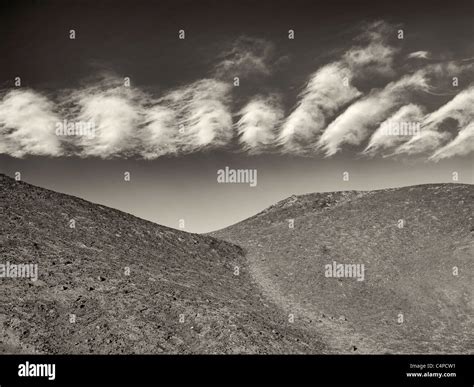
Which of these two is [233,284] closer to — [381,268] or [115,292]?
[115,292]

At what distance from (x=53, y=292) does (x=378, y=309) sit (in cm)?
1695

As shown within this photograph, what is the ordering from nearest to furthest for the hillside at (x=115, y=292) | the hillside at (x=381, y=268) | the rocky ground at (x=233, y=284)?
the hillside at (x=115, y=292) < the rocky ground at (x=233, y=284) < the hillside at (x=381, y=268)

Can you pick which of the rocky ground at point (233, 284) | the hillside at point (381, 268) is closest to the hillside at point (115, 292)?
the rocky ground at point (233, 284)

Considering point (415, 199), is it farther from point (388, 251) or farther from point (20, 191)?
point (20, 191)

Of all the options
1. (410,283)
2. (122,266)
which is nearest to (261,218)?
(410,283)

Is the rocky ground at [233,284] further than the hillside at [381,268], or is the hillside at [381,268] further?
the hillside at [381,268]

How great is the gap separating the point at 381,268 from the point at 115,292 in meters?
18.3

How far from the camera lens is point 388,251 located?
108 feet

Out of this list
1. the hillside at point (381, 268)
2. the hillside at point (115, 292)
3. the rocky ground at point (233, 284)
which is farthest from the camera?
the hillside at point (381, 268)

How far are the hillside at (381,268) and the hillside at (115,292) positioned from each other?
2.25m

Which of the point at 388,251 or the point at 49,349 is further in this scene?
the point at 388,251

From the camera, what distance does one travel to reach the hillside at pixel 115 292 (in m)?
17.1

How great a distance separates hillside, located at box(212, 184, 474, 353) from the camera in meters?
22.3

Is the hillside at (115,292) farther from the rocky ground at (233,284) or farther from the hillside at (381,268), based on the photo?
the hillside at (381,268)
